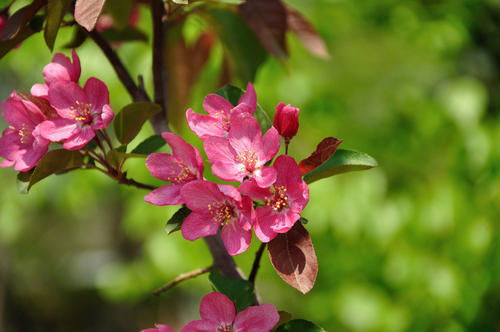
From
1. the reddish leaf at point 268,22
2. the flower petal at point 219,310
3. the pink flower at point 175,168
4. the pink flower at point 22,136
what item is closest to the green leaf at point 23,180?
the pink flower at point 22,136

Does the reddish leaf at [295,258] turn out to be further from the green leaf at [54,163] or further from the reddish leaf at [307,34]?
the reddish leaf at [307,34]

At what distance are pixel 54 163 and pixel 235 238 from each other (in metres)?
0.20

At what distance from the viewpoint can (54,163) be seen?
1.88 feet

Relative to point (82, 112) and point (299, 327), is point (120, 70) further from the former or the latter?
point (299, 327)

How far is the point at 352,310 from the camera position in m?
1.50

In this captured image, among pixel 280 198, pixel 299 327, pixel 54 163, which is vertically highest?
pixel 54 163

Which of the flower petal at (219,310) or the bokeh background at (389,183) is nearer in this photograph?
the flower petal at (219,310)

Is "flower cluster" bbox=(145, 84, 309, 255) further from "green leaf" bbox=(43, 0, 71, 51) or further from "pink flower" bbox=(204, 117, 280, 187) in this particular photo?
"green leaf" bbox=(43, 0, 71, 51)

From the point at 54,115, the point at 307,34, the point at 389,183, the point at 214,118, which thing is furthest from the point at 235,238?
the point at 389,183

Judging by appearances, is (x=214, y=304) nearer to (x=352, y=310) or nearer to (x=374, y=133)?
(x=352, y=310)

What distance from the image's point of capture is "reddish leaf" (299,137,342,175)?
1.68 feet

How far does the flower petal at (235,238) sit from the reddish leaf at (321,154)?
8cm

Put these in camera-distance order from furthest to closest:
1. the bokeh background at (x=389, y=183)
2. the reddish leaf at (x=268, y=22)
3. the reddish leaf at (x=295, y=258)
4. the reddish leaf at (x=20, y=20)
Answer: the bokeh background at (x=389, y=183)
the reddish leaf at (x=268, y=22)
the reddish leaf at (x=20, y=20)
the reddish leaf at (x=295, y=258)

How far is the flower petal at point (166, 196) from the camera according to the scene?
55 cm
